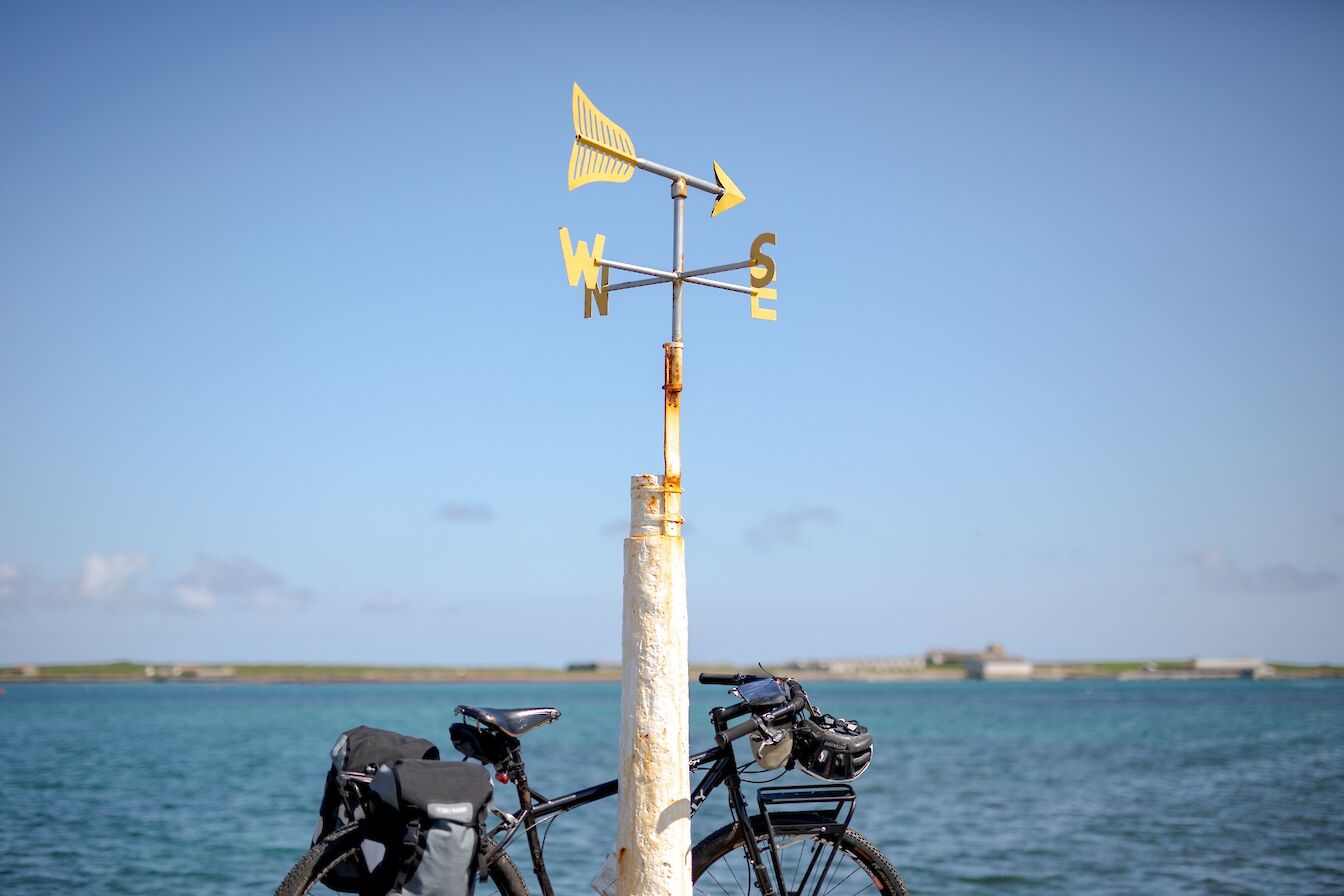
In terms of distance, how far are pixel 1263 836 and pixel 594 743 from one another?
39.2 m

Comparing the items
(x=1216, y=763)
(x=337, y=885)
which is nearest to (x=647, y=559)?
(x=337, y=885)

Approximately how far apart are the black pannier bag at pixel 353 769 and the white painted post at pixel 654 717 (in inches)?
34.9

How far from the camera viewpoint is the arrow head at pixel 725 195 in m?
6.07

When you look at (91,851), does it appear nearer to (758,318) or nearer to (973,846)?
(973,846)

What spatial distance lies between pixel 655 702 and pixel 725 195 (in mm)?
2461

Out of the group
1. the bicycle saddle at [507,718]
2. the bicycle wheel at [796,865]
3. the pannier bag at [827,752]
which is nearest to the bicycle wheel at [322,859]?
the bicycle saddle at [507,718]

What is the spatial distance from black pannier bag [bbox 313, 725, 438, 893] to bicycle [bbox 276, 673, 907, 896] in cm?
5

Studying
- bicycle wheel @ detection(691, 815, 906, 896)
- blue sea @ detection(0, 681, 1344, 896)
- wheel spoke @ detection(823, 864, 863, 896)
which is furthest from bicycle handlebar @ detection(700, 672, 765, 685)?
blue sea @ detection(0, 681, 1344, 896)

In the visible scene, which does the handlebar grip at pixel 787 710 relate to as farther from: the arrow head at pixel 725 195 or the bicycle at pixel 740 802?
the arrow head at pixel 725 195

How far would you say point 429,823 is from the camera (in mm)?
4898

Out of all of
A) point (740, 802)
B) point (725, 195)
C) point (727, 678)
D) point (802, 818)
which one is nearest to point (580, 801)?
point (740, 802)

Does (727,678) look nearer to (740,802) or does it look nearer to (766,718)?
(766,718)

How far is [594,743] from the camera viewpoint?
58.2 metres

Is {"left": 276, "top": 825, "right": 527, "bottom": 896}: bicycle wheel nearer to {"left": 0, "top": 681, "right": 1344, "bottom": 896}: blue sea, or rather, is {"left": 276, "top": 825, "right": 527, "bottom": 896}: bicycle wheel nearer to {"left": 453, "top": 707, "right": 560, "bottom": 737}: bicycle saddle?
{"left": 453, "top": 707, "right": 560, "bottom": 737}: bicycle saddle
